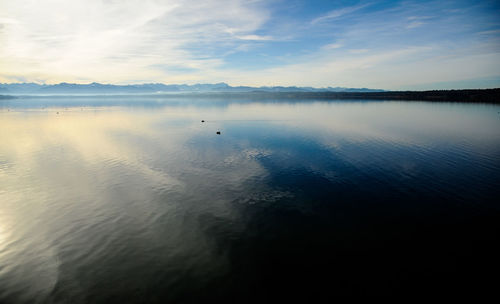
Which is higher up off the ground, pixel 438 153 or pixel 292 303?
pixel 438 153

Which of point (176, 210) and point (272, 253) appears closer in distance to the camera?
point (272, 253)

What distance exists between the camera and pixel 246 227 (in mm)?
19312

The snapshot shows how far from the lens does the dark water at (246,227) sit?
13.7 meters

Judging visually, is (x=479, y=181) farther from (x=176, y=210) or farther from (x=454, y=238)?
(x=176, y=210)

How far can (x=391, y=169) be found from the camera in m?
33.1

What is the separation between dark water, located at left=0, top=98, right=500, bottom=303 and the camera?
13664mm

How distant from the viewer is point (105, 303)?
1248 cm

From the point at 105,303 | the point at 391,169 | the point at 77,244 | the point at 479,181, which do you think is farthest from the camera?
the point at 391,169

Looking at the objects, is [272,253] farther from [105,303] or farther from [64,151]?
[64,151]

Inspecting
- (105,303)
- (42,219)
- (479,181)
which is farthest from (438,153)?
(42,219)

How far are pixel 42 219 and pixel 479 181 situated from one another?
45.1 meters

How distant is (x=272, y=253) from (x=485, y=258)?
13.7m

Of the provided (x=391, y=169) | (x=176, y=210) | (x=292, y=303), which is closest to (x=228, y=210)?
(x=176, y=210)

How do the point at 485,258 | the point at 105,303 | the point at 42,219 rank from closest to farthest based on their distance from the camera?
the point at 105,303 < the point at 485,258 < the point at 42,219
